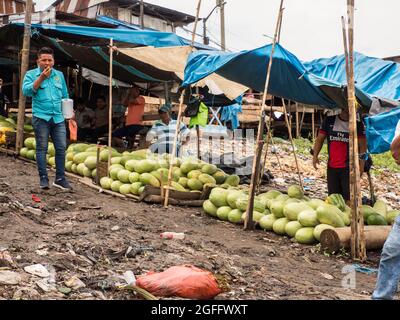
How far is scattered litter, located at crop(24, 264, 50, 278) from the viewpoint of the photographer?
3.42m

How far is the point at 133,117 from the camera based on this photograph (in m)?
10.1

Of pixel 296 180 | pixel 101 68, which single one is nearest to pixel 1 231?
pixel 101 68

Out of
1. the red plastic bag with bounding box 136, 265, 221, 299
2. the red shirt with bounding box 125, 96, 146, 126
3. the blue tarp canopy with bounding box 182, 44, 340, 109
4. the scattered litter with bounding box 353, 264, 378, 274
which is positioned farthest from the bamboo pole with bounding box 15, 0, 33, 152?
the scattered litter with bounding box 353, 264, 378, 274

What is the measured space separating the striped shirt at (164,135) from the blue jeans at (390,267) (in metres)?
5.79

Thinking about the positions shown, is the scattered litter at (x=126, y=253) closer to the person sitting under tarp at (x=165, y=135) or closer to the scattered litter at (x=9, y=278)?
the scattered litter at (x=9, y=278)

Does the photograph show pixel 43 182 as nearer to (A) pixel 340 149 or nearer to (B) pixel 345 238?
(B) pixel 345 238

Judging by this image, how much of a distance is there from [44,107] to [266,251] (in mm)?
3408

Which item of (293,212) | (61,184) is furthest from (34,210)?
(293,212)

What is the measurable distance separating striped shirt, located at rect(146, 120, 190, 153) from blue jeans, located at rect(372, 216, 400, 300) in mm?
5786

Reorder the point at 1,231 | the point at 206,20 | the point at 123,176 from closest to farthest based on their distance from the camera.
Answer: the point at 1,231 → the point at 123,176 → the point at 206,20

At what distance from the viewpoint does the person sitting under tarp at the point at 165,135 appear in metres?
8.87

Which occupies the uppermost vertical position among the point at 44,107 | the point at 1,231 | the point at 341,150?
the point at 44,107

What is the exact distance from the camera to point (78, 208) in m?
6.12
